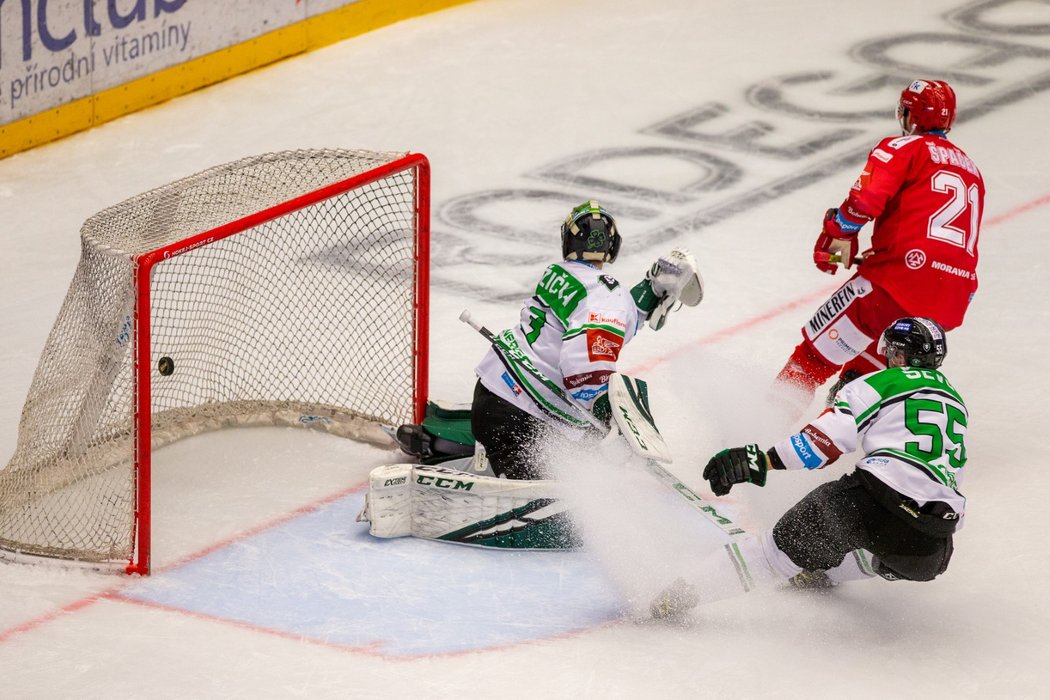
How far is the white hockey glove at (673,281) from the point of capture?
4.46 meters

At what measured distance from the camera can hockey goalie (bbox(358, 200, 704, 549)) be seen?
4.30 metres

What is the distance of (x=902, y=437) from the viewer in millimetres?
3816

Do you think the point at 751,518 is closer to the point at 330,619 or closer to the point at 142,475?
the point at 330,619

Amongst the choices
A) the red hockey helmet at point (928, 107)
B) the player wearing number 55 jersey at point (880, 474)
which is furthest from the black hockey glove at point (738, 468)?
the red hockey helmet at point (928, 107)

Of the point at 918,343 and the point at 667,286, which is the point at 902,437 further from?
the point at 667,286

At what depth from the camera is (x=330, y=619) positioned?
13.4ft

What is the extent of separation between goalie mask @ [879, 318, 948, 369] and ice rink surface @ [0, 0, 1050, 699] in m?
0.68

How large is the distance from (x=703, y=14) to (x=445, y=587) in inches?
242

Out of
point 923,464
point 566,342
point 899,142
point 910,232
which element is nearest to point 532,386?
point 566,342

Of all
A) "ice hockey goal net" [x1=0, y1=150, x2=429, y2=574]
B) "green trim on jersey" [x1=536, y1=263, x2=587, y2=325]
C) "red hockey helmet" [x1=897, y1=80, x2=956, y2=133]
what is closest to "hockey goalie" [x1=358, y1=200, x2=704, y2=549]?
"green trim on jersey" [x1=536, y1=263, x2=587, y2=325]

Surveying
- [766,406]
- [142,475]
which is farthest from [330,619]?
[766,406]

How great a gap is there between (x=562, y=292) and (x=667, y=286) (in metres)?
0.32

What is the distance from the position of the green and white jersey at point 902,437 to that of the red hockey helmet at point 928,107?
127cm

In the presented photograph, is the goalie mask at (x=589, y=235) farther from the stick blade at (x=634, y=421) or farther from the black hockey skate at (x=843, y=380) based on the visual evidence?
the black hockey skate at (x=843, y=380)
